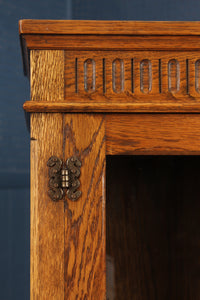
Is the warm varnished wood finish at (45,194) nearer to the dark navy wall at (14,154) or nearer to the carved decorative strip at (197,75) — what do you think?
the carved decorative strip at (197,75)

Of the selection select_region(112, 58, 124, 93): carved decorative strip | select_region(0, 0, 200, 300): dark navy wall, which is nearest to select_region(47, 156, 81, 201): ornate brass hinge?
select_region(112, 58, 124, 93): carved decorative strip

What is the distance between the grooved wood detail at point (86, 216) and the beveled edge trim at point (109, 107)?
0.01 m

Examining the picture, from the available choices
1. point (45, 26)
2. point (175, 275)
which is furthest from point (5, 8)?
point (175, 275)

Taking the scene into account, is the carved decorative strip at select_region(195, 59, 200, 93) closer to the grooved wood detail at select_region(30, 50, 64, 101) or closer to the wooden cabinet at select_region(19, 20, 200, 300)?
the wooden cabinet at select_region(19, 20, 200, 300)

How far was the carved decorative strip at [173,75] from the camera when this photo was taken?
486 mm

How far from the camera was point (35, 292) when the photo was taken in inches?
18.4

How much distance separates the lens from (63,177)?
1.54 ft

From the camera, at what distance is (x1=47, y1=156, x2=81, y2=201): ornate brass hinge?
468 millimetres

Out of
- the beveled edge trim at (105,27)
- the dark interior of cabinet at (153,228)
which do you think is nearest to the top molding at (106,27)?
the beveled edge trim at (105,27)

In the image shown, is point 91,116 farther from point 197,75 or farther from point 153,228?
point 153,228

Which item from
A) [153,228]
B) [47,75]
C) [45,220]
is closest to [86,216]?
[45,220]

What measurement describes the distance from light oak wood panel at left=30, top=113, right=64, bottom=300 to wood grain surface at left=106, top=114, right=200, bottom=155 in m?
0.06

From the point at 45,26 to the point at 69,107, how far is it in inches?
3.8

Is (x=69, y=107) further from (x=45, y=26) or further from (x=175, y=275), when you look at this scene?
(x=175, y=275)
